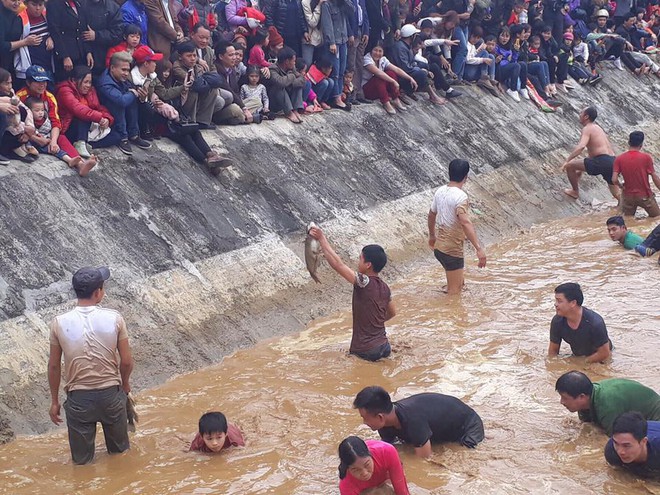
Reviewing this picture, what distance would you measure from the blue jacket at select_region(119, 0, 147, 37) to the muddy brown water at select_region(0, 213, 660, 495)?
4353 mm

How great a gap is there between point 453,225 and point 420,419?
4430 millimetres

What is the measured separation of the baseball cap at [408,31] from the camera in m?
16.1

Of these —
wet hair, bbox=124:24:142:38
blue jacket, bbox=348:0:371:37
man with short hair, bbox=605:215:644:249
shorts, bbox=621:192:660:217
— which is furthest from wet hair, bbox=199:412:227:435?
shorts, bbox=621:192:660:217

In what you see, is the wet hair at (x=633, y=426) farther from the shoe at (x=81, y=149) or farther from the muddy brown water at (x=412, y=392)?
the shoe at (x=81, y=149)

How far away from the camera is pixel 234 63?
488 inches

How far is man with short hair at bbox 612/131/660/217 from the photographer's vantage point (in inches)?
556

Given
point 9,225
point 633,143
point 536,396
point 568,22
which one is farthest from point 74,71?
point 568,22

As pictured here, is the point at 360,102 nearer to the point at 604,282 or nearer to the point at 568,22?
the point at 604,282

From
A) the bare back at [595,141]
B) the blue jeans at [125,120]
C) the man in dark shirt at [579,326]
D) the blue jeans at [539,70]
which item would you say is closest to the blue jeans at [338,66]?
the bare back at [595,141]

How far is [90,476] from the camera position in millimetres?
6266

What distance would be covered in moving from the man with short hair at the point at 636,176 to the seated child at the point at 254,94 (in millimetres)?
5677

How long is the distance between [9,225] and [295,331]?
3.11 meters

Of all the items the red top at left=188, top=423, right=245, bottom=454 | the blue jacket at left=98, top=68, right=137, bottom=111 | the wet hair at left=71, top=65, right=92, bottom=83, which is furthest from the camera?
the blue jacket at left=98, top=68, right=137, bottom=111

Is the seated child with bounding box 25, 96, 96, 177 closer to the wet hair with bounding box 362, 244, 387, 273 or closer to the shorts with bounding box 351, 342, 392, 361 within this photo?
the wet hair with bounding box 362, 244, 387, 273
